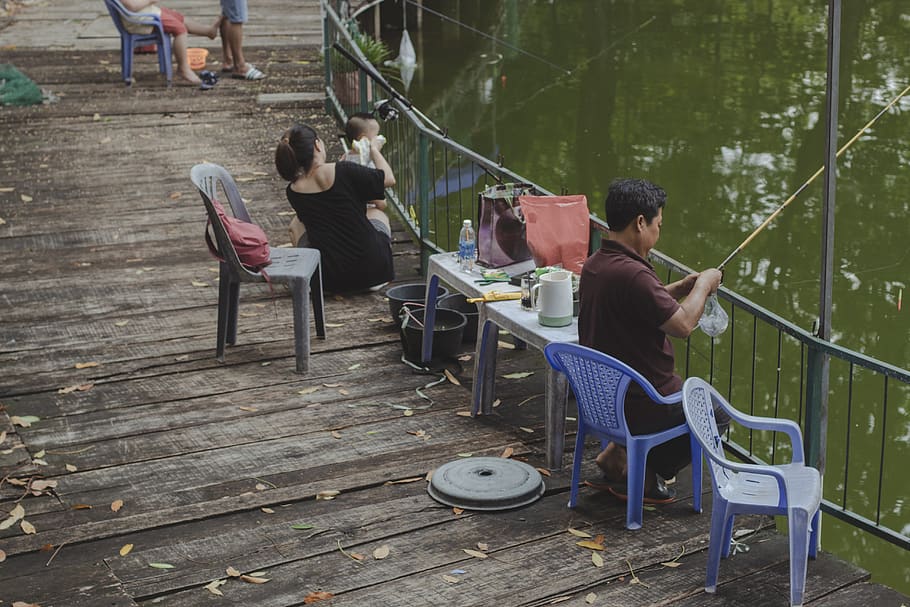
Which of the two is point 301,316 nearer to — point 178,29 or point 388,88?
point 388,88

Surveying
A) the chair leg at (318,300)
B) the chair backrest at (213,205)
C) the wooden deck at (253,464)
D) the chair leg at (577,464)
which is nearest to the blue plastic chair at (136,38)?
the wooden deck at (253,464)

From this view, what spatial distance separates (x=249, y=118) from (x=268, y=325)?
18.3 feet

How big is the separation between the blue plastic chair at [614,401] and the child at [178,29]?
31.4ft

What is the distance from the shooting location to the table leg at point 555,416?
5.48m

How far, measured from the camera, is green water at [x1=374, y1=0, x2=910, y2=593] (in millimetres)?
10539

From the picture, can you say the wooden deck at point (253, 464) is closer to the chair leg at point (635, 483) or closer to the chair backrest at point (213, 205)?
the chair leg at point (635, 483)

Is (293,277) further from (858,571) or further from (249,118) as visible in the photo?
(249,118)

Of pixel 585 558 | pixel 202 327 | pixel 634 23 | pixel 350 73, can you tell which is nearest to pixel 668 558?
pixel 585 558

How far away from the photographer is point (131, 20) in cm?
1312

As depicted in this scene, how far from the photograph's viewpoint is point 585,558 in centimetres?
482

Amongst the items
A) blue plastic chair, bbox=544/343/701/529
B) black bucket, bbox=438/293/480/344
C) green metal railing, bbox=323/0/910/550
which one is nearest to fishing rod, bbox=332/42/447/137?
green metal railing, bbox=323/0/910/550

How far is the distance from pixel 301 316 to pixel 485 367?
1.25m

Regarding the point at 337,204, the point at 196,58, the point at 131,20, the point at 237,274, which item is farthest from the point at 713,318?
the point at 196,58

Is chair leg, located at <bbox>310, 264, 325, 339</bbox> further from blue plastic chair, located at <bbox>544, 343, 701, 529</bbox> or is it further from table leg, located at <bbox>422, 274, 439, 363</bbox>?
blue plastic chair, located at <bbox>544, 343, 701, 529</bbox>
